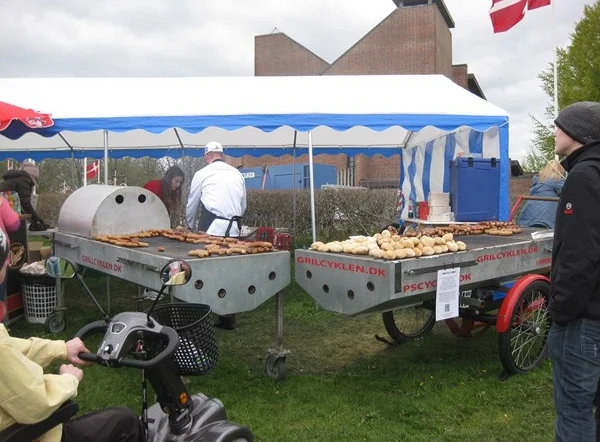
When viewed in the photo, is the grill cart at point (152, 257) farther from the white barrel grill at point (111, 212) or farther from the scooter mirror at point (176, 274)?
the scooter mirror at point (176, 274)

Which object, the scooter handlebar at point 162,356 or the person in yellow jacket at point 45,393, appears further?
the scooter handlebar at point 162,356

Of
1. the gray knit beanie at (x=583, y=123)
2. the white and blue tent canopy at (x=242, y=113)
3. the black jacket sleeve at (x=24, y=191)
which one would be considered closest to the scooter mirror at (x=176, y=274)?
the gray knit beanie at (x=583, y=123)

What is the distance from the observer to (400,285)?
11.6ft

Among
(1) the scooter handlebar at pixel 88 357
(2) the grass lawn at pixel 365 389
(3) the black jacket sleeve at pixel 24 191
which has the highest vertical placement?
(3) the black jacket sleeve at pixel 24 191

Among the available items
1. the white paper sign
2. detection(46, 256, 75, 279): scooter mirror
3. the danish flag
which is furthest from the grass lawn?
the danish flag

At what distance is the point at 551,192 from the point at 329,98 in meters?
3.95

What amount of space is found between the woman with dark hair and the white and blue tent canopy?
70 centimetres

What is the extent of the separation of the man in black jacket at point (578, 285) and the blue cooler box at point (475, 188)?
519cm

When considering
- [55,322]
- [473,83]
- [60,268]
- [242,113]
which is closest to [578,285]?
[60,268]

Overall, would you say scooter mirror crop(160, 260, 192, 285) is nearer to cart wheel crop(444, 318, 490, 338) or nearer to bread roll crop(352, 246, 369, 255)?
bread roll crop(352, 246, 369, 255)

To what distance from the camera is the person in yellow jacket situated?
168 centimetres

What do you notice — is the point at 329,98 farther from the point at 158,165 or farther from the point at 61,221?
the point at 158,165

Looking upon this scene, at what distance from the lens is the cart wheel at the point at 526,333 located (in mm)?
4305

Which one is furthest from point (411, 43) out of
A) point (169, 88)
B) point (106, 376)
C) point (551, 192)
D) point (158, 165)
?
point (106, 376)
